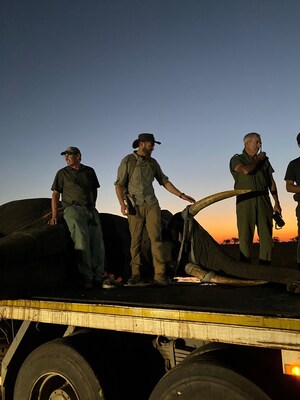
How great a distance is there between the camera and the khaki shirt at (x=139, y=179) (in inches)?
212

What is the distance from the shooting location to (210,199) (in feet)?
17.5

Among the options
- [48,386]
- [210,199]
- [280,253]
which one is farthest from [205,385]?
[280,253]

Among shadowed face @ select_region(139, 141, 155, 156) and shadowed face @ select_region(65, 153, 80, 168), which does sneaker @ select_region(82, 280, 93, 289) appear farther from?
shadowed face @ select_region(139, 141, 155, 156)

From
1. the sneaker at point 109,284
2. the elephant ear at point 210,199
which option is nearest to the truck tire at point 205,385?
the sneaker at point 109,284

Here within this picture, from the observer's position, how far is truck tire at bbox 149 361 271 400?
261 centimetres

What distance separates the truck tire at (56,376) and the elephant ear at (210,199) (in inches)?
91.5

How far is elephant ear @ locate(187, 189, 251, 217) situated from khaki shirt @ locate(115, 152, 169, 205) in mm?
451

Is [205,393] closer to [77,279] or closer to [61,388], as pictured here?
[61,388]

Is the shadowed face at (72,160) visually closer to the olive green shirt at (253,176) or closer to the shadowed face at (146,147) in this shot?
the shadowed face at (146,147)

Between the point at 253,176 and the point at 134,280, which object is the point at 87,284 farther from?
the point at 253,176

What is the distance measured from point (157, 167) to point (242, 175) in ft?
3.44

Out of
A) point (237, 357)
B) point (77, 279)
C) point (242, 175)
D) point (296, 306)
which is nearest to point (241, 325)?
point (237, 357)

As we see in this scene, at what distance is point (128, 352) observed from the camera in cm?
374

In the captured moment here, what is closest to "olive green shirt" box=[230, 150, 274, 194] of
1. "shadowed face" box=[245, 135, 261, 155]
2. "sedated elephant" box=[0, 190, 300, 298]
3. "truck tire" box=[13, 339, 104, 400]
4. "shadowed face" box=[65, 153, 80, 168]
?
"shadowed face" box=[245, 135, 261, 155]
